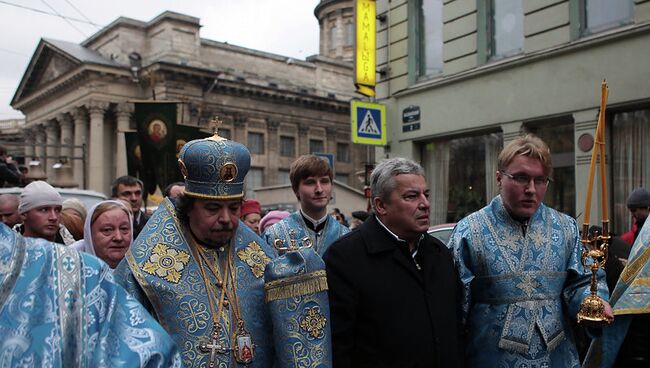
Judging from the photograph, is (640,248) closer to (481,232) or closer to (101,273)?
(481,232)

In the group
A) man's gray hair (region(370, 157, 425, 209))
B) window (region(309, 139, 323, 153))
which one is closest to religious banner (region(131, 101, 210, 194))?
man's gray hair (region(370, 157, 425, 209))

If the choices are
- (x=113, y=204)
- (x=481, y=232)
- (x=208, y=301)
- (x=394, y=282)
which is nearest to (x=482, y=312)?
(x=481, y=232)

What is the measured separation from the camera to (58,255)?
197 cm

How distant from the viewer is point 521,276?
345cm

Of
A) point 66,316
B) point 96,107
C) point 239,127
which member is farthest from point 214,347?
point 239,127

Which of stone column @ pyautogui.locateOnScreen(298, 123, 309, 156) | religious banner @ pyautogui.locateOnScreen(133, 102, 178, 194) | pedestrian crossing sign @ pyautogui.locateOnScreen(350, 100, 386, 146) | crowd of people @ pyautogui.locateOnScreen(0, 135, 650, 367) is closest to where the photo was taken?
crowd of people @ pyautogui.locateOnScreen(0, 135, 650, 367)

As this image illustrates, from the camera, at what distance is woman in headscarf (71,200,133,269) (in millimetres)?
4340

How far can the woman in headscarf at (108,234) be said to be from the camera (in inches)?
171

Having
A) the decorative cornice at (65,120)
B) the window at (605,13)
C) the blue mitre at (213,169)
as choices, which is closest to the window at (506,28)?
the window at (605,13)

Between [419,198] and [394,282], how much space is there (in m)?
0.44

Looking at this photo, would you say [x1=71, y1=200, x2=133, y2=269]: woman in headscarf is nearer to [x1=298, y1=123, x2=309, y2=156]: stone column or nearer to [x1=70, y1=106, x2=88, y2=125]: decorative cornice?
[x1=70, y1=106, x2=88, y2=125]: decorative cornice

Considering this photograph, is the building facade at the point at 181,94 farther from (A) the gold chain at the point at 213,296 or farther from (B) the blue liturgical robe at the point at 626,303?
(A) the gold chain at the point at 213,296

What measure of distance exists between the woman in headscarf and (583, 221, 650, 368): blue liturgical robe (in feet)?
10.0

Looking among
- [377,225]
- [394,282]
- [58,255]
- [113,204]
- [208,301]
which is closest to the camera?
[58,255]
